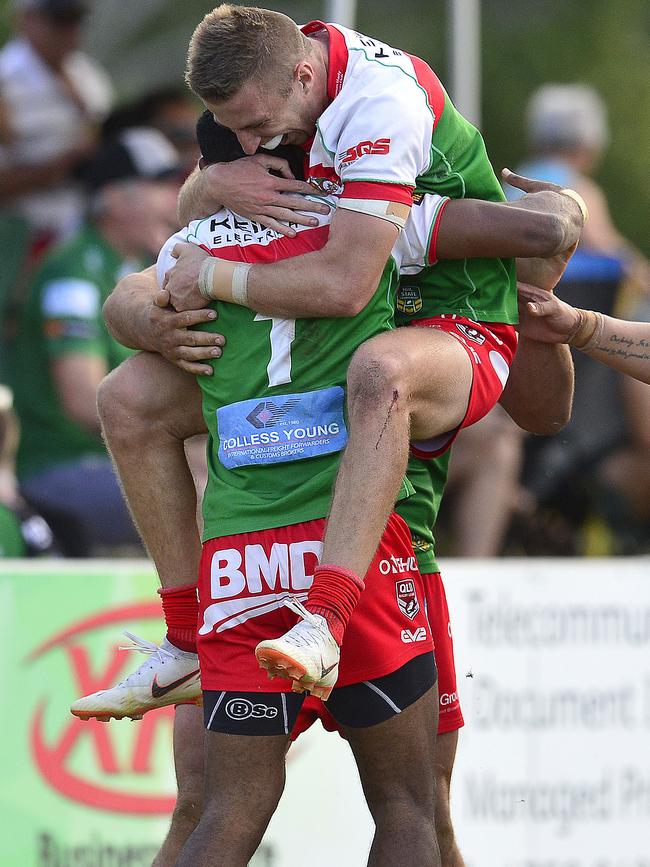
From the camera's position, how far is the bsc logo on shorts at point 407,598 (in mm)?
3523

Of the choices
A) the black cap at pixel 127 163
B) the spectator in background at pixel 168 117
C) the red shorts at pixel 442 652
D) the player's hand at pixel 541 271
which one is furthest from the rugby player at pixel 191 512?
the spectator in background at pixel 168 117

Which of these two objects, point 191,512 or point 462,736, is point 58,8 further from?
point 191,512

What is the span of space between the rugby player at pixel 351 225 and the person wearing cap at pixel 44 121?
3873 millimetres

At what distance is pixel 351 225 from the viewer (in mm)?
3328

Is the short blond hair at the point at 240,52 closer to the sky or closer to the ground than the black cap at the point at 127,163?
closer to the sky

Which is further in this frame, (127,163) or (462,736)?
(127,163)

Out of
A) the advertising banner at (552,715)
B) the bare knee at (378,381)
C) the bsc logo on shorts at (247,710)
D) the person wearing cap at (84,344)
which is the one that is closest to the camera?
the bare knee at (378,381)

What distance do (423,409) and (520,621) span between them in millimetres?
3275

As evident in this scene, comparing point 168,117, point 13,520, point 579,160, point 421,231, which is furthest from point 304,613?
point 579,160

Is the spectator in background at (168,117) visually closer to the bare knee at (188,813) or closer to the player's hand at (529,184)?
the player's hand at (529,184)

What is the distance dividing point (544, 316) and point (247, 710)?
1.37 m

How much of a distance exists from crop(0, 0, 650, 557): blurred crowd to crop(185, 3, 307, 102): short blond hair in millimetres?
3614

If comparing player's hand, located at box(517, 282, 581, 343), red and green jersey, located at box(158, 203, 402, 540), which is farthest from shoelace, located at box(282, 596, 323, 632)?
player's hand, located at box(517, 282, 581, 343)

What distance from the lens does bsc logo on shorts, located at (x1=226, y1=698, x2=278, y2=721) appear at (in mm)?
3402
